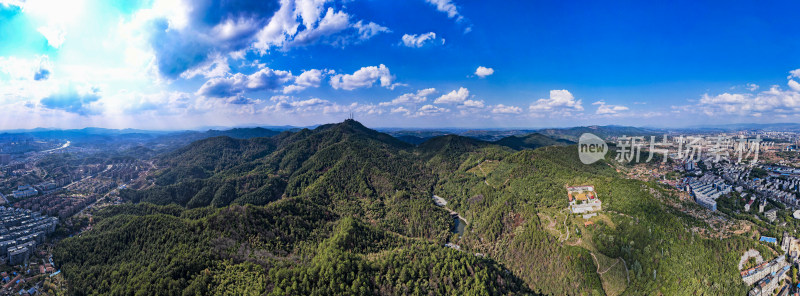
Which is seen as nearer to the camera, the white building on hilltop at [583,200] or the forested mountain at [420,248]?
the forested mountain at [420,248]

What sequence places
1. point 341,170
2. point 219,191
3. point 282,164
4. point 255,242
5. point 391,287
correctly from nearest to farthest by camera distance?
point 391,287
point 255,242
point 219,191
point 341,170
point 282,164

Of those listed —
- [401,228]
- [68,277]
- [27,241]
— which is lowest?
[401,228]

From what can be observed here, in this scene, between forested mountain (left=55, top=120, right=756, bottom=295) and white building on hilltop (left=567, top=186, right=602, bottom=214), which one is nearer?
forested mountain (left=55, top=120, right=756, bottom=295)

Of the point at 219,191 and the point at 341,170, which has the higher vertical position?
the point at 341,170

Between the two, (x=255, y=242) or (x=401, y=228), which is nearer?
(x=255, y=242)

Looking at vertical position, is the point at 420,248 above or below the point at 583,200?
below

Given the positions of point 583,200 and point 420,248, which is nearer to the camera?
point 420,248

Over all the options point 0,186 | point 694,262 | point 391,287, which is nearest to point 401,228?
point 391,287

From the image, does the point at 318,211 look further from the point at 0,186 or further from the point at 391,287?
the point at 0,186

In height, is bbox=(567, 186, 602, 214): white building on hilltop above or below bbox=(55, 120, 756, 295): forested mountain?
above

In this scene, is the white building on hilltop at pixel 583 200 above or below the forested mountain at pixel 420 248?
above

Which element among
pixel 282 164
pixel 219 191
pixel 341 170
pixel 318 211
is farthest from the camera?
pixel 282 164
